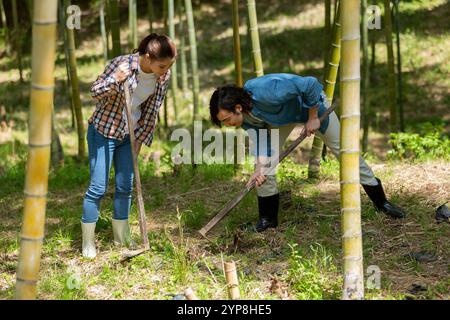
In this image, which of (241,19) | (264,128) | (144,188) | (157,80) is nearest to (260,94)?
(264,128)

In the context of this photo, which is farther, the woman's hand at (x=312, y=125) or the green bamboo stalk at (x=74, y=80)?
the green bamboo stalk at (x=74, y=80)

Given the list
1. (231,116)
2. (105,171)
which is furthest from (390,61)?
(105,171)

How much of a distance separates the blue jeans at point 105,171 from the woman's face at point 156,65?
51 cm

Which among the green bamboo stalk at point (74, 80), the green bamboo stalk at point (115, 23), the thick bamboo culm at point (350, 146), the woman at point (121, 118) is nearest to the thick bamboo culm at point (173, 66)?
the green bamboo stalk at point (74, 80)

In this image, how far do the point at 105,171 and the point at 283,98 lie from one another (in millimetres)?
1305

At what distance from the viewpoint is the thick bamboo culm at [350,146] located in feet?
10.4

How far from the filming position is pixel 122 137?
14.7 feet

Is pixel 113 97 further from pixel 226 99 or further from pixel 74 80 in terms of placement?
pixel 74 80

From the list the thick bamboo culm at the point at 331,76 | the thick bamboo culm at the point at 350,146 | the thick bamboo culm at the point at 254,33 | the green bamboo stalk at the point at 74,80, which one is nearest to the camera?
the thick bamboo culm at the point at 350,146

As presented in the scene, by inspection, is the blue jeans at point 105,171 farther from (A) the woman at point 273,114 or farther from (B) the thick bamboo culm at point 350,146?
(B) the thick bamboo culm at point 350,146
